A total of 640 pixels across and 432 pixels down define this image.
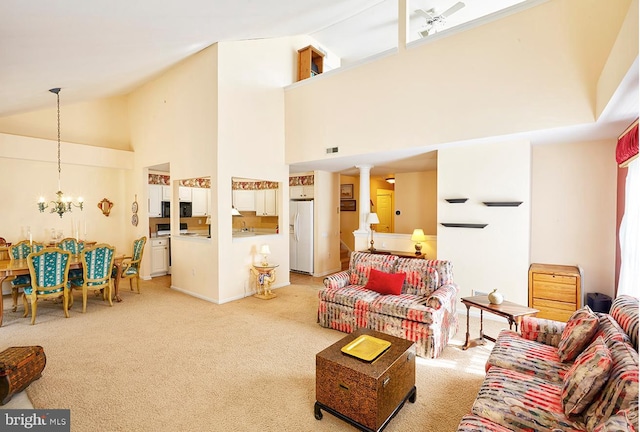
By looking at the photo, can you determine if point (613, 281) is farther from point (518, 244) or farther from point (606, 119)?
point (606, 119)

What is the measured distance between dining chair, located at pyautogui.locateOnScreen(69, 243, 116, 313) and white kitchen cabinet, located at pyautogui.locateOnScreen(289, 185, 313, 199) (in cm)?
393

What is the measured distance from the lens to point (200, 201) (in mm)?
7406

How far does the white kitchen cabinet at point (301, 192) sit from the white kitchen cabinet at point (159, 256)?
3.17m

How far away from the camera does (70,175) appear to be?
6.15 m

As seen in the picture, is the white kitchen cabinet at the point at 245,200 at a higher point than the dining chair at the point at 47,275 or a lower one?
higher

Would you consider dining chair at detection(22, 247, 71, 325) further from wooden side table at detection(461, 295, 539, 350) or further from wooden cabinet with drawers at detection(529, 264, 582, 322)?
wooden cabinet with drawers at detection(529, 264, 582, 322)

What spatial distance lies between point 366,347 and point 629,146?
349 centimetres

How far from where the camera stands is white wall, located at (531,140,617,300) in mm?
4062

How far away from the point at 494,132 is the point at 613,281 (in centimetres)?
266

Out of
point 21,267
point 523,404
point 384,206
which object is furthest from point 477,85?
point 21,267

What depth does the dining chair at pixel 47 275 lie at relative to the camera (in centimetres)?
391

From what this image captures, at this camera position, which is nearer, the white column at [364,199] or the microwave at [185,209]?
the white column at [364,199]

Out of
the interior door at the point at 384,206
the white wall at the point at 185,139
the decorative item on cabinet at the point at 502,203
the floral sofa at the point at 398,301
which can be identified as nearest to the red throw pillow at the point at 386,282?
the floral sofa at the point at 398,301

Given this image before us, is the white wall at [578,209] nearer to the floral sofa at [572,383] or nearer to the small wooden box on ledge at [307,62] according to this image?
the floral sofa at [572,383]
